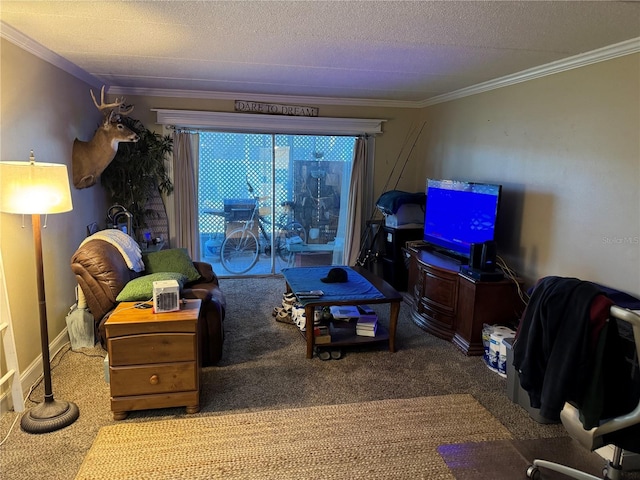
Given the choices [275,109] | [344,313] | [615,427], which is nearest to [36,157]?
[344,313]

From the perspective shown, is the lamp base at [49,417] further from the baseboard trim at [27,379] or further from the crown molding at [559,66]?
the crown molding at [559,66]

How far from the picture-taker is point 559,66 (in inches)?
126

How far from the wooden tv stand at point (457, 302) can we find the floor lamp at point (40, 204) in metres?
2.72

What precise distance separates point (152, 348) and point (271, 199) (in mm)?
3274

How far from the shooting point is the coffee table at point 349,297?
3242mm

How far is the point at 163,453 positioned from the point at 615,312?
210 cm

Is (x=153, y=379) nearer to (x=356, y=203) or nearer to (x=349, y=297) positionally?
(x=349, y=297)

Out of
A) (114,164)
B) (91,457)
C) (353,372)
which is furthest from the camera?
(114,164)

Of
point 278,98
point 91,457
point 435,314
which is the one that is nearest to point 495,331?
point 435,314

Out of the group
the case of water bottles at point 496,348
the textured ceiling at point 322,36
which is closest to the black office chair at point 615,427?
the case of water bottles at point 496,348

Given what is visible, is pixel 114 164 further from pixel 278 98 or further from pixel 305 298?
pixel 305 298

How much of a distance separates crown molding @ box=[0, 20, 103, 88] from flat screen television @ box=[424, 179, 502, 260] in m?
3.34

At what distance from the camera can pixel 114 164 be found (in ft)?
14.8

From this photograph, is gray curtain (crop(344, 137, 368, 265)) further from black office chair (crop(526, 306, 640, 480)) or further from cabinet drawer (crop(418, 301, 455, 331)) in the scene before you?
black office chair (crop(526, 306, 640, 480))
